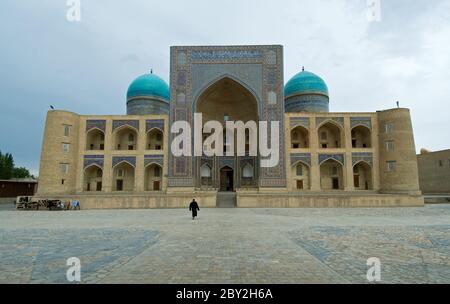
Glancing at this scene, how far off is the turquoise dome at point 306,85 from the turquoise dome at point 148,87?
52.3ft

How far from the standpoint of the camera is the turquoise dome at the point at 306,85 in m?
30.8

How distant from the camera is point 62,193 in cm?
2280

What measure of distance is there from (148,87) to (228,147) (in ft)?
41.9

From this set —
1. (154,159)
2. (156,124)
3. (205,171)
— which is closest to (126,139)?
(156,124)

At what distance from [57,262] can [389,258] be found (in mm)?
6231

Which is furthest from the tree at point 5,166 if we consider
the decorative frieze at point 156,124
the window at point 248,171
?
the window at point 248,171

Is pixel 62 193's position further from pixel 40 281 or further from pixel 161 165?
pixel 40 281

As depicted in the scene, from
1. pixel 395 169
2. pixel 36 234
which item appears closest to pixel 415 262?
pixel 36 234

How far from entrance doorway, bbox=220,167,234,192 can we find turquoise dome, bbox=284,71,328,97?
497 inches

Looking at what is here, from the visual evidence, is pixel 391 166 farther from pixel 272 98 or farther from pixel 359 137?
pixel 272 98

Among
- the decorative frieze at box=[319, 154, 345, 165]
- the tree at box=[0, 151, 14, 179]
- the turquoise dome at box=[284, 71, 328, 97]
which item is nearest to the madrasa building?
the decorative frieze at box=[319, 154, 345, 165]

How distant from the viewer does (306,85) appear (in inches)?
1220

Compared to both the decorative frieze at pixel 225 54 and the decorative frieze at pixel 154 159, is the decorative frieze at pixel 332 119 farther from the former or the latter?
the decorative frieze at pixel 154 159

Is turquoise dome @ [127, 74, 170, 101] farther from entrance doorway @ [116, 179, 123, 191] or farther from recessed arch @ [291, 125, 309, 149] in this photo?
recessed arch @ [291, 125, 309, 149]
